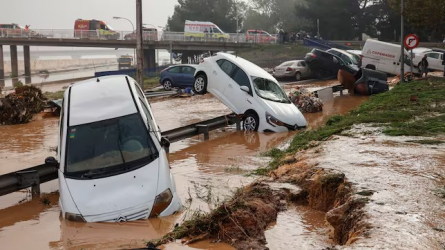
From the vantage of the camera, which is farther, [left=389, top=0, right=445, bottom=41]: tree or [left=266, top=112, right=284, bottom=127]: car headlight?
[left=389, top=0, right=445, bottom=41]: tree

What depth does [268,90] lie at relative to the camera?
18953 millimetres

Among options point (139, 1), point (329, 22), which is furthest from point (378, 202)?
point (329, 22)

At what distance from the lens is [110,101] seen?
1120cm

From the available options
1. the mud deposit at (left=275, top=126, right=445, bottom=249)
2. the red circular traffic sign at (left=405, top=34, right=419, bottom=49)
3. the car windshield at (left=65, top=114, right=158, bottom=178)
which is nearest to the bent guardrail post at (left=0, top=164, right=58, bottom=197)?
the car windshield at (left=65, top=114, right=158, bottom=178)

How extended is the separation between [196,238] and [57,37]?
7070 centimetres

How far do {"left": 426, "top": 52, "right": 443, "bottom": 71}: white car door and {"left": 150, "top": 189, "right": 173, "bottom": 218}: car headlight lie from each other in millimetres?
32150

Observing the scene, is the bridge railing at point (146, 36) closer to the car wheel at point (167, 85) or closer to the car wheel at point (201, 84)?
the car wheel at point (167, 85)

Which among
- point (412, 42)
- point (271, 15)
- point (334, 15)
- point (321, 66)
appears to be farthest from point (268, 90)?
point (271, 15)

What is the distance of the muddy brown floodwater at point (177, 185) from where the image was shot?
27.9ft

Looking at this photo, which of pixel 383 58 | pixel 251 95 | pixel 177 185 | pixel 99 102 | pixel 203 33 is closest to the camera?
pixel 99 102

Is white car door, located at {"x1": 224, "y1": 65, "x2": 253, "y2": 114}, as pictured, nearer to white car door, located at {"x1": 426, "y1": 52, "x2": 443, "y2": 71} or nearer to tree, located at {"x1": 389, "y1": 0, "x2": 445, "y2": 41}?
tree, located at {"x1": 389, "y1": 0, "x2": 445, "y2": 41}

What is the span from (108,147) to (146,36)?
199 feet

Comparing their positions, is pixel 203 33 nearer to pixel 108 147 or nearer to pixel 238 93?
pixel 238 93

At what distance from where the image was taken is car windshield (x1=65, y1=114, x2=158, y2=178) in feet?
32.6
